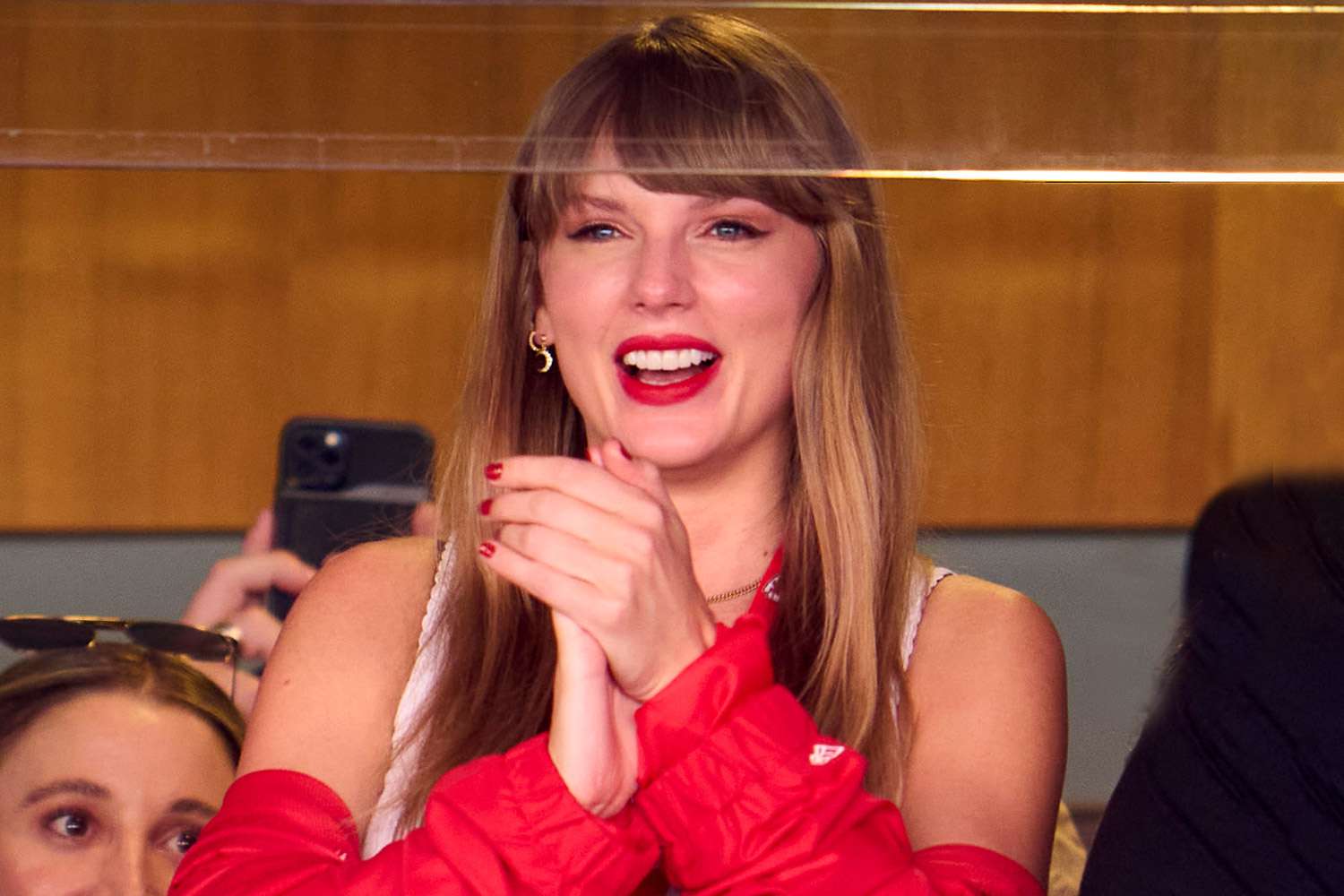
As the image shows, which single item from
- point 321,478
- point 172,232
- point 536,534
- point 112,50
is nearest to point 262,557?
point 321,478

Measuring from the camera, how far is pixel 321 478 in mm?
1397

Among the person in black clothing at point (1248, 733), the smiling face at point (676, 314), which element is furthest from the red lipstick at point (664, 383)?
the person in black clothing at point (1248, 733)

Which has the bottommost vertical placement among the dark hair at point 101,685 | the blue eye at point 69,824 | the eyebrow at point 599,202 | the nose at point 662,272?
the blue eye at point 69,824

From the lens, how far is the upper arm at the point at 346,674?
808 millimetres

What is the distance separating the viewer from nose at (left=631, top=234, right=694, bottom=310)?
75 centimetres

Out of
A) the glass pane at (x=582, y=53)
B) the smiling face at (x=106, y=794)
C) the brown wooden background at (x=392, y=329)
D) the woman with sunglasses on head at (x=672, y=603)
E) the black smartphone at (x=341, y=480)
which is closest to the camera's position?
the glass pane at (x=582, y=53)

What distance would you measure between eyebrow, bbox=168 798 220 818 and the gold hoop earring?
0.33m

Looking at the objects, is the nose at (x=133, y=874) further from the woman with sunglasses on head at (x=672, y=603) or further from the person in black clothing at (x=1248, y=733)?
the person in black clothing at (x=1248, y=733)

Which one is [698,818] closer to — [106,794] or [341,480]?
[106,794]

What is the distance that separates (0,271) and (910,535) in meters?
1.84

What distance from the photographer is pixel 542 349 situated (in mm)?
899

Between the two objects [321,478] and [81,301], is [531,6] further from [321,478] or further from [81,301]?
[81,301]

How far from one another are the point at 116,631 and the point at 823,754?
59 cm

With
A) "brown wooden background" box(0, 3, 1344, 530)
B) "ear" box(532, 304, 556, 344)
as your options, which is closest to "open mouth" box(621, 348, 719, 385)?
"ear" box(532, 304, 556, 344)
